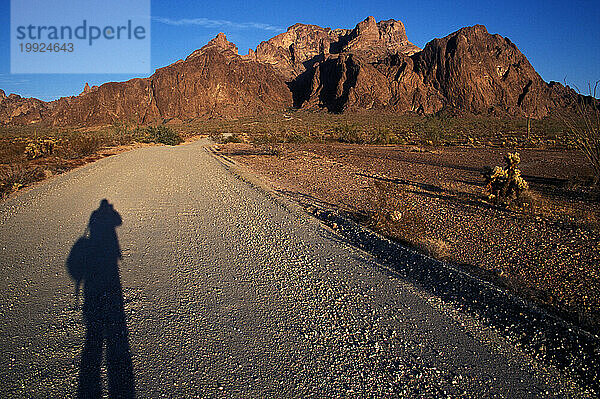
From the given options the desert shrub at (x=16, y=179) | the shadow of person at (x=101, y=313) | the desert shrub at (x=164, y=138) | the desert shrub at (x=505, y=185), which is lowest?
the shadow of person at (x=101, y=313)

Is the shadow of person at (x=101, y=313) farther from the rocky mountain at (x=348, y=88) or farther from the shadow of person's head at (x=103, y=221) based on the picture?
the rocky mountain at (x=348, y=88)

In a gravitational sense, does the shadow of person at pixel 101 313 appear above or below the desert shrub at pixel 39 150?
below

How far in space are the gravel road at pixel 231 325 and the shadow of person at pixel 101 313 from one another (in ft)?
0.06

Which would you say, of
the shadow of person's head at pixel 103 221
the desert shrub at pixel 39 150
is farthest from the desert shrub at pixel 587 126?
the desert shrub at pixel 39 150

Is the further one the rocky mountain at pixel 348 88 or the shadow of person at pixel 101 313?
the rocky mountain at pixel 348 88

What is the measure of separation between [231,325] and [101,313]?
5.18 ft

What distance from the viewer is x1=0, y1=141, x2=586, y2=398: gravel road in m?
2.74

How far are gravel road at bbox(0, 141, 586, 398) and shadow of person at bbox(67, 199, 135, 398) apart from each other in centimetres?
2

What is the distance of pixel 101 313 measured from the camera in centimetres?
370

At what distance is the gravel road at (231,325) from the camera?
8.98 ft

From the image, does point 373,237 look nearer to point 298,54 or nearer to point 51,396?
point 51,396

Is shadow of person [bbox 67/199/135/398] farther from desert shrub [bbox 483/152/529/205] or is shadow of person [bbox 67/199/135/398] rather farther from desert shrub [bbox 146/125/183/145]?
desert shrub [bbox 146/125/183/145]

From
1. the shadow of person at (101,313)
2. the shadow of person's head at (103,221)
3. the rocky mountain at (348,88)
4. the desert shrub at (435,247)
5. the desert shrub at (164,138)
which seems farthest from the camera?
the rocky mountain at (348,88)

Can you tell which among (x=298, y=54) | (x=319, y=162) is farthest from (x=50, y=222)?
(x=298, y=54)
